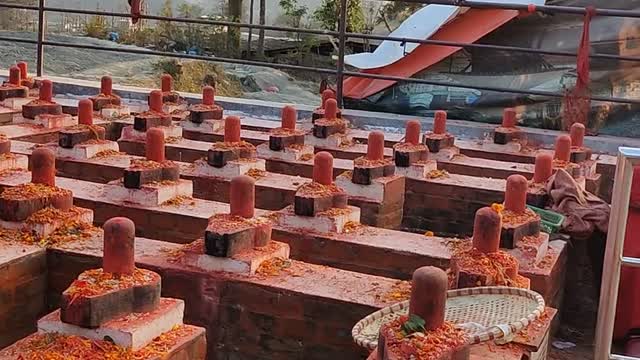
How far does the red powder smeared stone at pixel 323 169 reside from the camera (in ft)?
15.8

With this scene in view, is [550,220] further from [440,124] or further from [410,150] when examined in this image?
[440,124]

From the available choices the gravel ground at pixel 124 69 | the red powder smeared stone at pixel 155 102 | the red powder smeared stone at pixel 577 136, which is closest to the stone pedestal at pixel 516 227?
the red powder smeared stone at pixel 577 136

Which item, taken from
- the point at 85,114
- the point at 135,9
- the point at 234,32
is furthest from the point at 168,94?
the point at 234,32

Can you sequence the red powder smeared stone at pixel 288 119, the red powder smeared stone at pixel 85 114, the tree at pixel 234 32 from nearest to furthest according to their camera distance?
1. the red powder smeared stone at pixel 85 114
2. the red powder smeared stone at pixel 288 119
3. the tree at pixel 234 32

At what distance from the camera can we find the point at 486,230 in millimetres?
3795

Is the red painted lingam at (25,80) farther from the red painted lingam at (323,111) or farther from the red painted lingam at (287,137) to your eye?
the red painted lingam at (287,137)

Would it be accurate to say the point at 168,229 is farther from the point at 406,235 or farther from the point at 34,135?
the point at 34,135

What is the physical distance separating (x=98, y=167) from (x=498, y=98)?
4619 millimetres

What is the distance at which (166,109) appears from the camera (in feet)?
26.9

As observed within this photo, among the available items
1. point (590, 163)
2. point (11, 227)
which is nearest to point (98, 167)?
point (11, 227)

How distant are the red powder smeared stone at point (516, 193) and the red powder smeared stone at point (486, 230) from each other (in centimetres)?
73

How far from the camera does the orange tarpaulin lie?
9.13m

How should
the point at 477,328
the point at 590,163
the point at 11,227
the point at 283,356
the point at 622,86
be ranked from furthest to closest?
the point at 622,86 < the point at 590,163 < the point at 11,227 < the point at 283,356 < the point at 477,328

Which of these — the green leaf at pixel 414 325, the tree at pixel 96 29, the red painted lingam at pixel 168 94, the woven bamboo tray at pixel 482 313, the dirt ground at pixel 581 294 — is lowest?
the dirt ground at pixel 581 294
